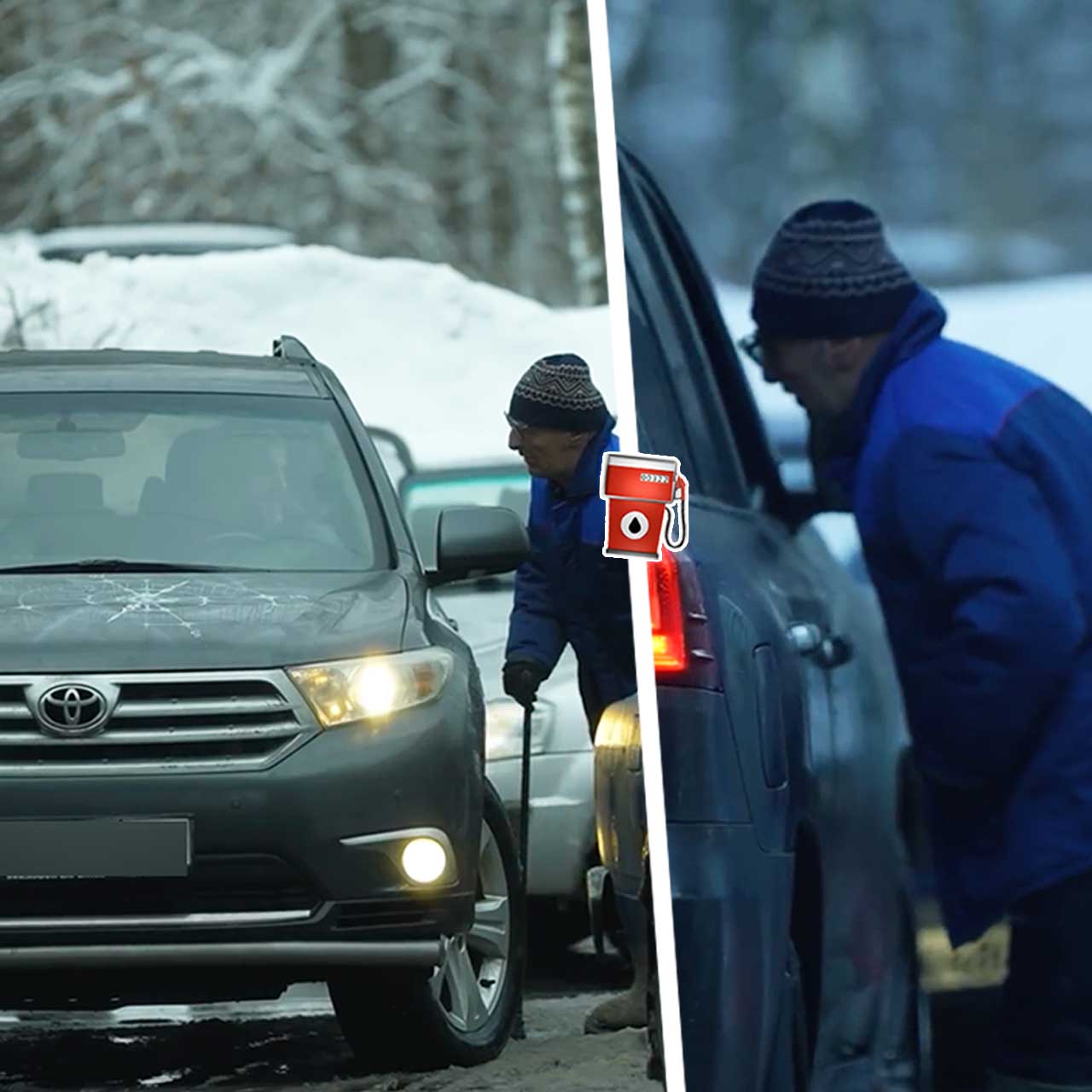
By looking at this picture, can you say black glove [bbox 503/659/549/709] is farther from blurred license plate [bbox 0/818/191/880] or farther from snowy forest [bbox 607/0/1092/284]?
snowy forest [bbox 607/0/1092/284]

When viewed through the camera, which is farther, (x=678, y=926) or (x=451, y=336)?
(x=451, y=336)

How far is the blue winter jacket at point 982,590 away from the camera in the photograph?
8.36ft

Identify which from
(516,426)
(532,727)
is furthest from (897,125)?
(532,727)

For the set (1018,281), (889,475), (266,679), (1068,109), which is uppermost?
(1068,109)

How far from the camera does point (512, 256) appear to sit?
4.13 m

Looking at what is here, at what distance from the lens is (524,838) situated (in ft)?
13.1

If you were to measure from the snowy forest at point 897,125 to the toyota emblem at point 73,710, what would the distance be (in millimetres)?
1675

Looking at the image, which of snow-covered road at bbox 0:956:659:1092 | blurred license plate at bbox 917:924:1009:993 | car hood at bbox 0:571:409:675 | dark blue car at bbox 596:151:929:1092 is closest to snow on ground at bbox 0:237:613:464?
car hood at bbox 0:571:409:675

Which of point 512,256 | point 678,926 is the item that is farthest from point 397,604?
point 678,926

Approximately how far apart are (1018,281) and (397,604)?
6.22 feet

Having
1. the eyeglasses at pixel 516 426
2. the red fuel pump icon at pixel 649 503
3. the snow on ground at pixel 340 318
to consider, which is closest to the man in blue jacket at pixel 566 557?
the eyeglasses at pixel 516 426

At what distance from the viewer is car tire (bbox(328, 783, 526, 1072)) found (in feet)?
13.4

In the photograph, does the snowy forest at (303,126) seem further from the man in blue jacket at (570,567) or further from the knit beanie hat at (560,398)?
the man in blue jacket at (570,567)

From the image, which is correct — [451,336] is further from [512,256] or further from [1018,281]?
[1018,281]
